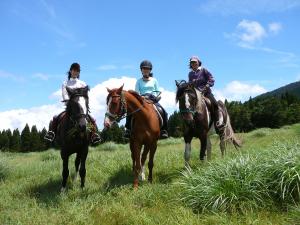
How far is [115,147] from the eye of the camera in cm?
2941

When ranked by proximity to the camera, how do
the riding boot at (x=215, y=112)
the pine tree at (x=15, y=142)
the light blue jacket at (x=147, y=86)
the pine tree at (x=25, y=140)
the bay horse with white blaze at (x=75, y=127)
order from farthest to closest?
the pine tree at (x=25, y=140)
the pine tree at (x=15, y=142)
the riding boot at (x=215, y=112)
the light blue jacket at (x=147, y=86)
the bay horse with white blaze at (x=75, y=127)

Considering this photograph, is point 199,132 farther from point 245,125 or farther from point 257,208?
point 245,125

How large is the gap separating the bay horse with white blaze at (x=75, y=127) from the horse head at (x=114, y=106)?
0.59 meters

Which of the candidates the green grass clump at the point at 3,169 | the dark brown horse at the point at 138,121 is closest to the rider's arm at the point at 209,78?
the dark brown horse at the point at 138,121

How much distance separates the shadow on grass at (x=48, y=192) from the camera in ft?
32.1

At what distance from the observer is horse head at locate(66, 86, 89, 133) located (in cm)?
953

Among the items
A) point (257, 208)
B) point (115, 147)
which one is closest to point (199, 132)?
point (257, 208)

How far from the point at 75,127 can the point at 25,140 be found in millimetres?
80803

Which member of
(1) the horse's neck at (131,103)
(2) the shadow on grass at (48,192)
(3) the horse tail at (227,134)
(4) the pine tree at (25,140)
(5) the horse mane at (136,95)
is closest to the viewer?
(2) the shadow on grass at (48,192)

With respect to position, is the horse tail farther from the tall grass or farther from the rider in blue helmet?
the tall grass

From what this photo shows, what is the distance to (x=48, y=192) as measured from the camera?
11.3 m

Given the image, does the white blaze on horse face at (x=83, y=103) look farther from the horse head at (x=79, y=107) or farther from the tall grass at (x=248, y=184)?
the tall grass at (x=248, y=184)

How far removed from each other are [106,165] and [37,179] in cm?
209

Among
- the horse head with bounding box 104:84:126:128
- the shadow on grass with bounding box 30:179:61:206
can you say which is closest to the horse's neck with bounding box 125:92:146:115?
the horse head with bounding box 104:84:126:128
